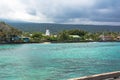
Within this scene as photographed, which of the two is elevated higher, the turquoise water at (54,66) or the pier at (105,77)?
the pier at (105,77)

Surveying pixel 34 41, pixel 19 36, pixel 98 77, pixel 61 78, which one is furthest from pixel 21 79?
pixel 34 41

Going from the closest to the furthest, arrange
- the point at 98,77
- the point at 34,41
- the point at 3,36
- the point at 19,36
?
the point at 98,77 < the point at 3,36 < the point at 19,36 < the point at 34,41

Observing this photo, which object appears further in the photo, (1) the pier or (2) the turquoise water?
(2) the turquoise water

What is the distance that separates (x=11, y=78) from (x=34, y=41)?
15777cm

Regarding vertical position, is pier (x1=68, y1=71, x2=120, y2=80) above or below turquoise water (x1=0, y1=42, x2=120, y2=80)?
above

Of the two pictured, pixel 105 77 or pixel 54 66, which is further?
pixel 54 66

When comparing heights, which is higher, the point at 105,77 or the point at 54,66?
the point at 105,77

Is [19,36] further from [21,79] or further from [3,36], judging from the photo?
[21,79]

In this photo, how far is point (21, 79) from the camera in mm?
28406

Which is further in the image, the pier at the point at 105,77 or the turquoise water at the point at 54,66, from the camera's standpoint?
the turquoise water at the point at 54,66

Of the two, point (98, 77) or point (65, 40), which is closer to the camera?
point (98, 77)

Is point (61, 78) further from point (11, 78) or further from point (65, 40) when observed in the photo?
point (65, 40)

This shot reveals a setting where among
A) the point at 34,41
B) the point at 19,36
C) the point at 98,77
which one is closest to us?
the point at 98,77

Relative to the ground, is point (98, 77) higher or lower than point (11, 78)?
higher
